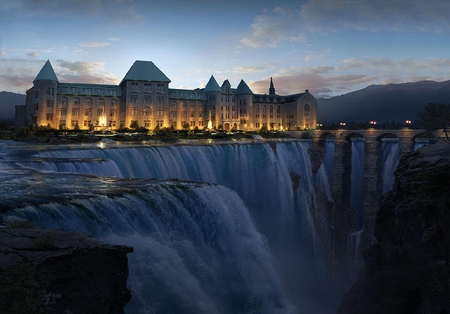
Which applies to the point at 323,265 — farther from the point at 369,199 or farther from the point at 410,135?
the point at 410,135

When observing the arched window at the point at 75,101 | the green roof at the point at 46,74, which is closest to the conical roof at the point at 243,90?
the arched window at the point at 75,101

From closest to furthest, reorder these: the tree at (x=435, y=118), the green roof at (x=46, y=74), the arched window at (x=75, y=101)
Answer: the tree at (x=435, y=118)
the green roof at (x=46, y=74)
the arched window at (x=75, y=101)

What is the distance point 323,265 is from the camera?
38812 mm

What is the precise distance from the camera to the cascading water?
12289 mm

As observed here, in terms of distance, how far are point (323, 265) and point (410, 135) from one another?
21035 millimetres

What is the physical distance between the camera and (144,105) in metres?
82.7

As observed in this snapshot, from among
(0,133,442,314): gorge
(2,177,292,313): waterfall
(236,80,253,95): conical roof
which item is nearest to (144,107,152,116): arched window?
(236,80,253,95): conical roof

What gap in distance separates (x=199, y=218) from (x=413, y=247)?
9076mm

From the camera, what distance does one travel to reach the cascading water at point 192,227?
12.3 metres

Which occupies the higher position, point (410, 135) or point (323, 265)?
point (410, 135)

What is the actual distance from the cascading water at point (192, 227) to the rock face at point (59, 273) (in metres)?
2.96

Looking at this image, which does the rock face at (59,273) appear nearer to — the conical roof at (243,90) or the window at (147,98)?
the window at (147,98)

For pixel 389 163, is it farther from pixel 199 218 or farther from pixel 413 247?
pixel 199 218

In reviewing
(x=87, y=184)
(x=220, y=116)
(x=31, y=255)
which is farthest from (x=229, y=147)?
(x=220, y=116)
